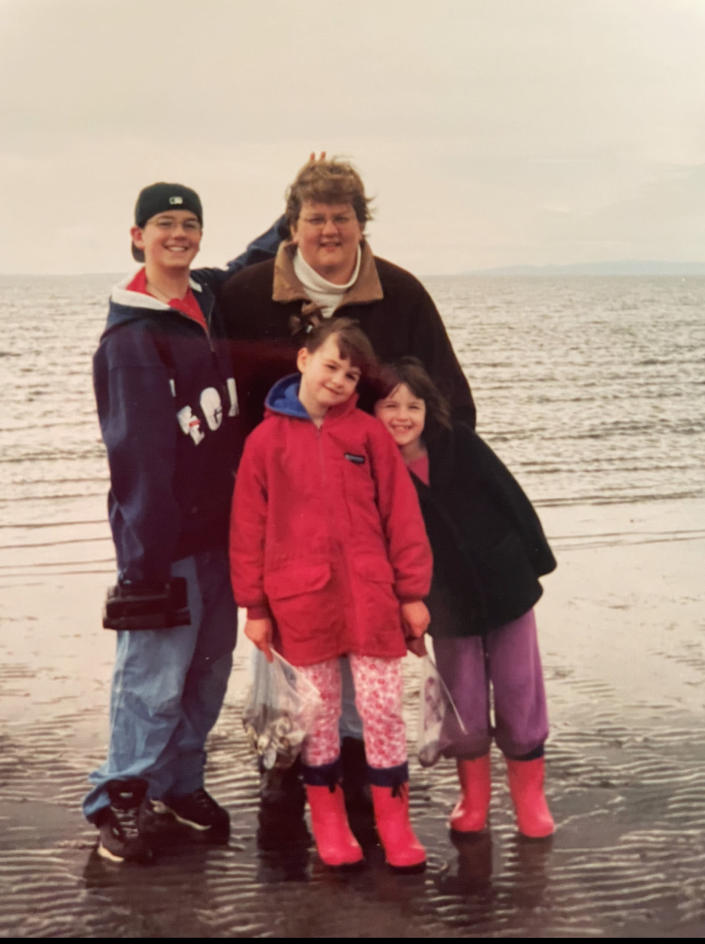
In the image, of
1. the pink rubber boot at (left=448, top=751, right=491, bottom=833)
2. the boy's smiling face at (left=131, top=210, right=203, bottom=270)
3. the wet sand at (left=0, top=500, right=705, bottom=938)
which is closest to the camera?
the wet sand at (left=0, top=500, right=705, bottom=938)

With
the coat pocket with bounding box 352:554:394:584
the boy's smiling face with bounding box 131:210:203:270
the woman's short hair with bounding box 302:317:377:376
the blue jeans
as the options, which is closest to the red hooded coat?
the coat pocket with bounding box 352:554:394:584

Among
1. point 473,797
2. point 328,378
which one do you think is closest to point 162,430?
point 328,378

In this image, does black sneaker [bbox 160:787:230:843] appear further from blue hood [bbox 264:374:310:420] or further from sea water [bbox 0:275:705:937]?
blue hood [bbox 264:374:310:420]

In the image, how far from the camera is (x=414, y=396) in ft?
8.95

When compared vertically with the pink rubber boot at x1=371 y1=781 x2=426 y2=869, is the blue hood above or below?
above

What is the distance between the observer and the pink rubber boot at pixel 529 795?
9.15ft

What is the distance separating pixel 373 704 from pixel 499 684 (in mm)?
357

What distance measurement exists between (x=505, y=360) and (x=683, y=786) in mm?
13732

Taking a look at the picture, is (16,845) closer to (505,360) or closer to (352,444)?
(352,444)

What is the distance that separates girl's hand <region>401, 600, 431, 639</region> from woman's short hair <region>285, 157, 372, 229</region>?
0.96m

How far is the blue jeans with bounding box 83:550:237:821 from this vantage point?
2.78 meters

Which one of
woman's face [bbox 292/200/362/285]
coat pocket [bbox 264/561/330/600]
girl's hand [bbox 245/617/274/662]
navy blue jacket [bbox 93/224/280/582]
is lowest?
girl's hand [bbox 245/617/274/662]

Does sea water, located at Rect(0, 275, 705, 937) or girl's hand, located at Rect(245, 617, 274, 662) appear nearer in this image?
sea water, located at Rect(0, 275, 705, 937)

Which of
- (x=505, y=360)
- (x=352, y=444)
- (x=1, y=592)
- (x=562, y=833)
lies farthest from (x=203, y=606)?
(x=505, y=360)
